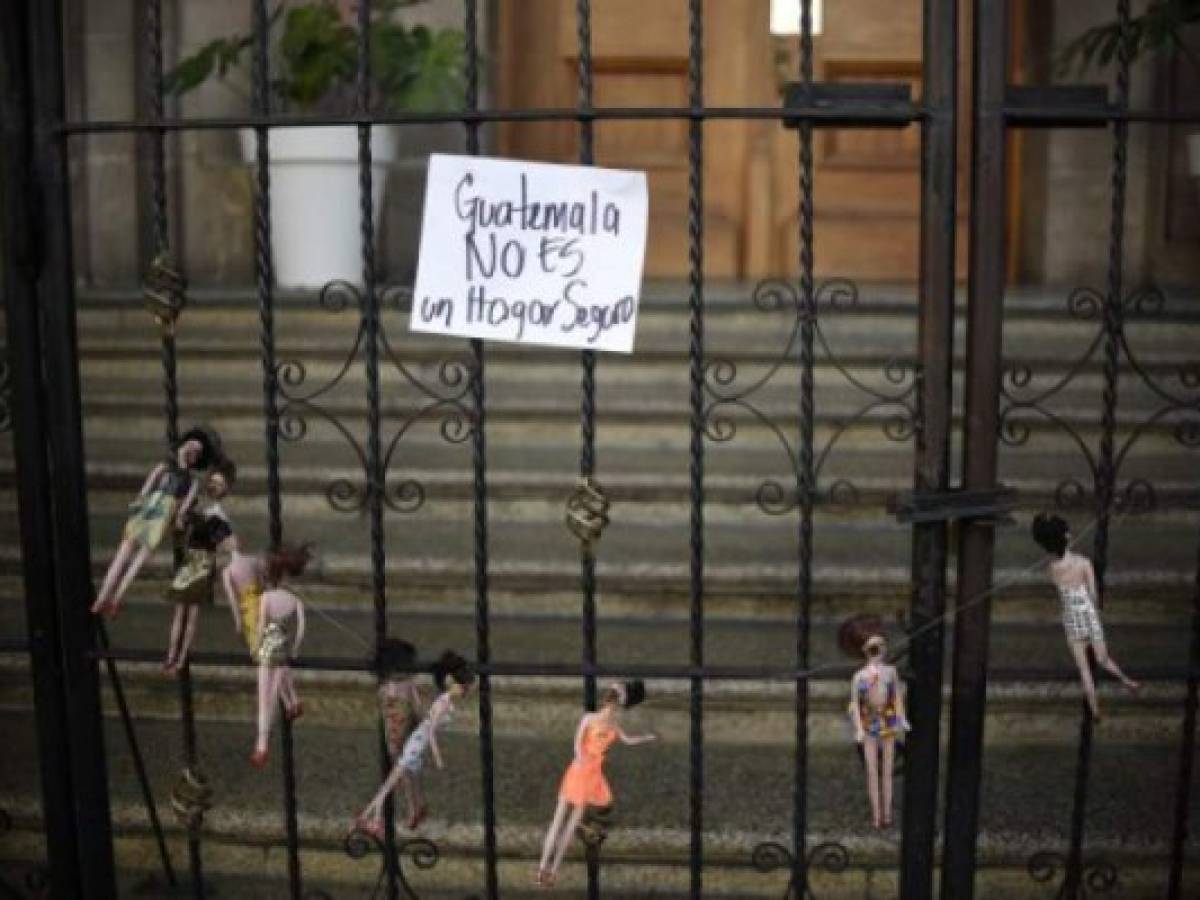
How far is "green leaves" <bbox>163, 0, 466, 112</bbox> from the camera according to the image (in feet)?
15.4

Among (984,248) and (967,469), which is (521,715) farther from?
(984,248)

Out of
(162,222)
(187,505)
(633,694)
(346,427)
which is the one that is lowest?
(633,694)

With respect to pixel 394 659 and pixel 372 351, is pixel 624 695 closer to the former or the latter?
pixel 394 659

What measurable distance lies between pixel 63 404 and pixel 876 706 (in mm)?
1302

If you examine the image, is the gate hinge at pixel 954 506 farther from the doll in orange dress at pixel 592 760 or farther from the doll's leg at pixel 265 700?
the doll's leg at pixel 265 700

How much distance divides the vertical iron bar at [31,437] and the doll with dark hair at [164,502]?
19cm

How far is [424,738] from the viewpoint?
1.98 metres

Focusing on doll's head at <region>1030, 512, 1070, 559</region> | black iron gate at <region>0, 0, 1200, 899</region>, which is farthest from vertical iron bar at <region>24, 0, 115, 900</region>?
doll's head at <region>1030, 512, 1070, 559</region>

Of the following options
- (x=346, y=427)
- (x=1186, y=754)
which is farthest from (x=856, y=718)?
(x=346, y=427)

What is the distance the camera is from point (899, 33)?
18.3 feet

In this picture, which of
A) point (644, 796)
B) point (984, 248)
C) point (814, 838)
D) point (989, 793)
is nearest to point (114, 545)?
point (644, 796)

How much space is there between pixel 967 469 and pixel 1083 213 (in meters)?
3.77

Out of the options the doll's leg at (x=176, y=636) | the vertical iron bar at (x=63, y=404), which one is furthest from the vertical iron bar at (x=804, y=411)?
the vertical iron bar at (x=63, y=404)

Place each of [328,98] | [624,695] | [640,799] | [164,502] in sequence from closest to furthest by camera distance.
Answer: [624,695] < [164,502] < [640,799] < [328,98]
